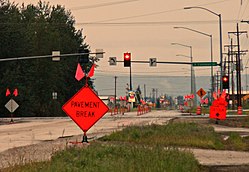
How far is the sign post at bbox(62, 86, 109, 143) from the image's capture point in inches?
606

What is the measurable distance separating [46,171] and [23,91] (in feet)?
202

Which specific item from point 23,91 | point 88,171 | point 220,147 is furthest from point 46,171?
point 23,91

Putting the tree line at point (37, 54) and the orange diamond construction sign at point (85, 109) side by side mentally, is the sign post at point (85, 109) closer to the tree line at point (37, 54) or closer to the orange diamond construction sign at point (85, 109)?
the orange diamond construction sign at point (85, 109)

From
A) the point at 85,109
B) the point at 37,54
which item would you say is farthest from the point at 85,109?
the point at 37,54

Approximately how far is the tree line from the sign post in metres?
53.7

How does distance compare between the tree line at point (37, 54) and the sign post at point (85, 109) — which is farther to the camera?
the tree line at point (37, 54)

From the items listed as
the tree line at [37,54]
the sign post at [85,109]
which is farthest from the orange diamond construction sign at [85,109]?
the tree line at [37,54]

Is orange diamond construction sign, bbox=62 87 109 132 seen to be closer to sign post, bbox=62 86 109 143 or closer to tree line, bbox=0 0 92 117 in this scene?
sign post, bbox=62 86 109 143

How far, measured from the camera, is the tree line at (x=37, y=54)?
7125 centimetres

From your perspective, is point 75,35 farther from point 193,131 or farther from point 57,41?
point 193,131

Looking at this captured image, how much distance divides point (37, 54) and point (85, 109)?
227 feet

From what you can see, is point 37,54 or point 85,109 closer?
point 85,109

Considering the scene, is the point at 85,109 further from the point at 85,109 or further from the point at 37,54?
the point at 37,54

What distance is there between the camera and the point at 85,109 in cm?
1553
